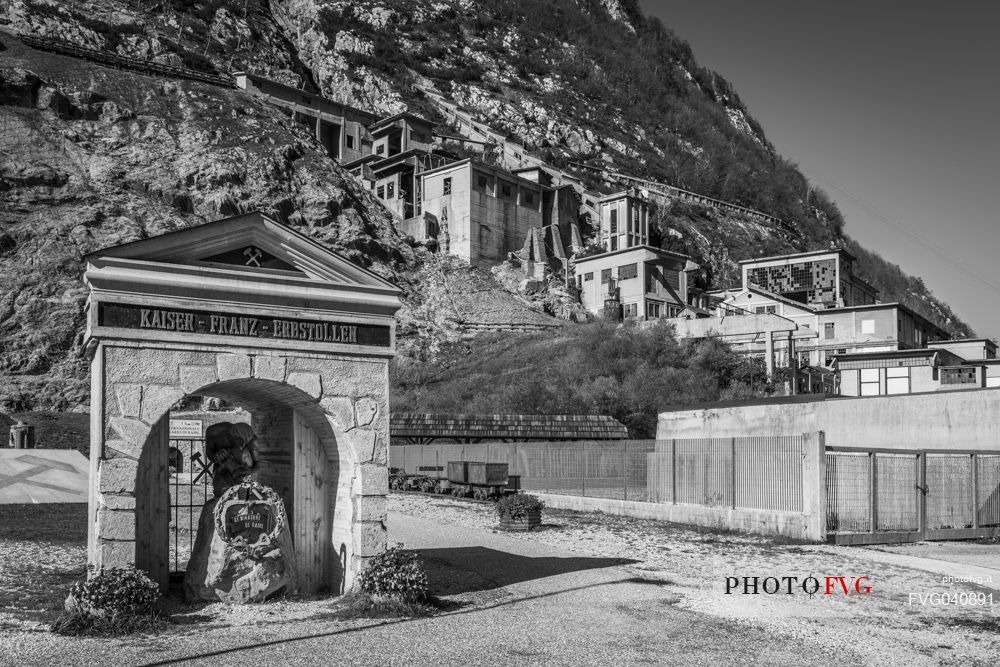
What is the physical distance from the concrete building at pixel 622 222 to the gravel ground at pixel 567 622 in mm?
88638

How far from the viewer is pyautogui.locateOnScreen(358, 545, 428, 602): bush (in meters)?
13.1

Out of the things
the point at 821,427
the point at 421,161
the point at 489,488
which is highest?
the point at 421,161

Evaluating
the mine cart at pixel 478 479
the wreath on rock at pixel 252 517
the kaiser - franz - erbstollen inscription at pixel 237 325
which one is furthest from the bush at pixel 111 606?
the mine cart at pixel 478 479

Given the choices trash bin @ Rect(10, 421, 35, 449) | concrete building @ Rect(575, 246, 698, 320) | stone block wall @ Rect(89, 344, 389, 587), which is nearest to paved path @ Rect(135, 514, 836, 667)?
stone block wall @ Rect(89, 344, 389, 587)

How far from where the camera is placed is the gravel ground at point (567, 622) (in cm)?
1084

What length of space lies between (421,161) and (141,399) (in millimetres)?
91528

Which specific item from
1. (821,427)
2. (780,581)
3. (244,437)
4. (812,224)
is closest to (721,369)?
(821,427)

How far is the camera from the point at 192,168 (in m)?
81.7

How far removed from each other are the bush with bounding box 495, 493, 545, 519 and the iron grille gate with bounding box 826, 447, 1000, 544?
7486 mm

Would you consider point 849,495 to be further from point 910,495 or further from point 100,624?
point 100,624

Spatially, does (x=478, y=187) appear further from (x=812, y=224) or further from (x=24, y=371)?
(x=812, y=224)

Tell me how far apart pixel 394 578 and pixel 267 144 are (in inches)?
3171

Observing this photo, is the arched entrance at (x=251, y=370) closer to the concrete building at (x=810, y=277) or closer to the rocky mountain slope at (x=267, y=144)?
the rocky mountain slope at (x=267, y=144)

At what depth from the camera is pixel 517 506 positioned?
24953 millimetres
